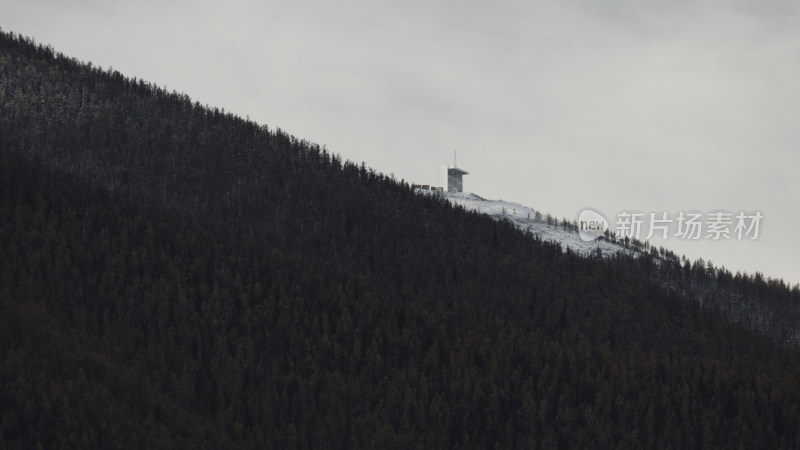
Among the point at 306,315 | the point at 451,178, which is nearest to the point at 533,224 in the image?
the point at 451,178

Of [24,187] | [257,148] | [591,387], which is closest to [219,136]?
[257,148]

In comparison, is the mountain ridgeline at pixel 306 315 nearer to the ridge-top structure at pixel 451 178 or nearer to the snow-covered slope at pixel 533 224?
the snow-covered slope at pixel 533 224

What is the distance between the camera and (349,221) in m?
44.9

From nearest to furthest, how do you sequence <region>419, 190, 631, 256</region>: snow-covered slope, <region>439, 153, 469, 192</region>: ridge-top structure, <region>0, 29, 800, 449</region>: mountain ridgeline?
1. <region>0, 29, 800, 449</region>: mountain ridgeline
2. <region>419, 190, 631, 256</region>: snow-covered slope
3. <region>439, 153, 469, 192</region>: ridge-top structure

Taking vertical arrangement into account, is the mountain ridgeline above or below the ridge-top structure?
below

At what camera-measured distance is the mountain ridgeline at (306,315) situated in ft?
75.0

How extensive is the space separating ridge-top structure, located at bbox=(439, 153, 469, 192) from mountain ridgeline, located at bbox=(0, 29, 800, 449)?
13.3 metres

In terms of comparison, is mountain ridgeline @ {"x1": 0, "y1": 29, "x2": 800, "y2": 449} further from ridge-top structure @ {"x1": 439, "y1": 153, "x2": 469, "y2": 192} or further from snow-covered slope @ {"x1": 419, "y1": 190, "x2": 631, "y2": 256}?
ridge-top structure @ {"x1": 439, "y1": 153, "x2": 469, "y2": 192}

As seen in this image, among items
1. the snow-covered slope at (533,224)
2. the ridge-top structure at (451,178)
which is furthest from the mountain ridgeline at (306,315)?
the ridge-top structure at (451,178)

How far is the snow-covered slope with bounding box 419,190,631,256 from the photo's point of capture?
2045 inches

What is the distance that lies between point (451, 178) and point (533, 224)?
40.5ft

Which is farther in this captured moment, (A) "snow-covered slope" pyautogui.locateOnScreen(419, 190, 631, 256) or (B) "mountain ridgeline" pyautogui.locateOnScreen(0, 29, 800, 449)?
(A) "snow-covered slope" pyautogui.locateOnScreen(419, 190, 631, 256)

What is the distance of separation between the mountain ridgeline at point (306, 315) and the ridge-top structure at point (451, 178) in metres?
13.3

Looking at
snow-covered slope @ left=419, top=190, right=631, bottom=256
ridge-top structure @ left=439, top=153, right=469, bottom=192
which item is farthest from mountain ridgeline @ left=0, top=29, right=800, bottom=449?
ridge-top structure @ left=439, top=153, right=469, bottom=192
